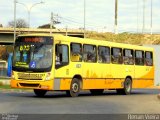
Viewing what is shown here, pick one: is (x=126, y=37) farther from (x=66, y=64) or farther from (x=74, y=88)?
(x=66, y=64)

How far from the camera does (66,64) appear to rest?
2548cm

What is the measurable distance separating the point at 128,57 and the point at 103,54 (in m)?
3.19

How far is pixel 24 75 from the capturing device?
2489cm

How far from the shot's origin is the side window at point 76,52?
26.0 meters

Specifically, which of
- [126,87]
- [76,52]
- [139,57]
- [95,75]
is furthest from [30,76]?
[139,57]

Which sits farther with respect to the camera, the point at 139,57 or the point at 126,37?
the point at 126,37

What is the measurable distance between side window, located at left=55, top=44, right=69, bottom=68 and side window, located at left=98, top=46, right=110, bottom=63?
340cm

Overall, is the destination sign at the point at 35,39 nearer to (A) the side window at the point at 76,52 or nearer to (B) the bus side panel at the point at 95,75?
(A) the side window at the point at 76,52

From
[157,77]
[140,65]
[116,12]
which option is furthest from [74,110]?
[116,12]

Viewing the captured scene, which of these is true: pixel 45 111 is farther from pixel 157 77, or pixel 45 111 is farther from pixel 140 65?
pixel 157 77

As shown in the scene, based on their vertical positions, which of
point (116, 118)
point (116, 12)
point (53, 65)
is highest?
point (116, 12)

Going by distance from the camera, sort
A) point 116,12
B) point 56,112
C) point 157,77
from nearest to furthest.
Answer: point 56,112 → point 157,77 → point 116,12

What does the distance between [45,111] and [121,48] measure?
14103mm

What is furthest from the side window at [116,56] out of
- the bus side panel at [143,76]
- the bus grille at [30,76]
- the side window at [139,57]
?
the bus grille at [30,76]
